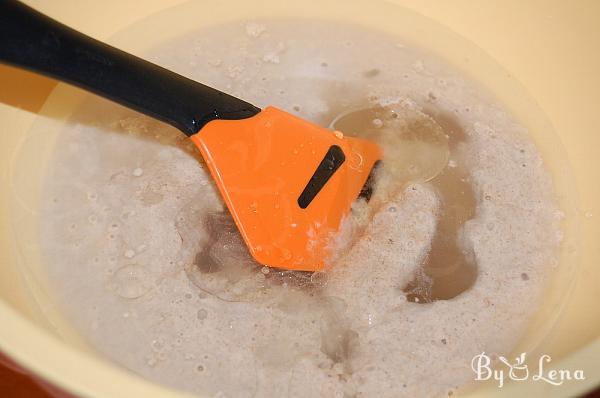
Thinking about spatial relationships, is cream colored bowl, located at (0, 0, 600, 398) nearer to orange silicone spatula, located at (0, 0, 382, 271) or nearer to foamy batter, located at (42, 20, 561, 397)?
foamy batter, located at (42, 20, 561, 397)

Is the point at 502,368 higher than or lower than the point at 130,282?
higher

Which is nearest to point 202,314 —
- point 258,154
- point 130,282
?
point 130,282

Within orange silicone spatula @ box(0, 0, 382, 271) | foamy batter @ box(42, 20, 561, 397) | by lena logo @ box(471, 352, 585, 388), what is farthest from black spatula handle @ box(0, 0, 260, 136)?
by lena logo @ box(471, 352, 585, 388)

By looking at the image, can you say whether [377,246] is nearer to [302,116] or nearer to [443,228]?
[443,228]

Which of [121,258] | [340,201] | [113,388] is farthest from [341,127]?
[113,388]

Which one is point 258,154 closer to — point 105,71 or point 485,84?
point 105,71

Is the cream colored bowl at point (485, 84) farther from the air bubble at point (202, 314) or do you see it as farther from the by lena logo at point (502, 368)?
the air bubble at point (202, 314)

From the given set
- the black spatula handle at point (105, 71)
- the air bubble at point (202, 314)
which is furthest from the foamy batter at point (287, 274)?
the black spatula handle at point (105, 71)
